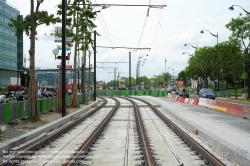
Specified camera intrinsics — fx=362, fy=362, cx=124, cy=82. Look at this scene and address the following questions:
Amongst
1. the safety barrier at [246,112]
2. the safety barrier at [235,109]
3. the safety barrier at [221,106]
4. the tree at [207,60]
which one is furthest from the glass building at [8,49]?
the safety barrier at [246,112]

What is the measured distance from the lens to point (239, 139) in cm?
1358

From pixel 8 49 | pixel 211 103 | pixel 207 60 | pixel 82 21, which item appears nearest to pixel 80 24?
pixel 82 21

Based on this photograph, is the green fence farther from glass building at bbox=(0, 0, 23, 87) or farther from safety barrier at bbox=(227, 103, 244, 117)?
glass building at bbox=(0, 0, 23, 87)

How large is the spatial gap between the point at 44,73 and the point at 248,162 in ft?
526

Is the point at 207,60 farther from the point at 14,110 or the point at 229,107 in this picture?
the point at 14,110

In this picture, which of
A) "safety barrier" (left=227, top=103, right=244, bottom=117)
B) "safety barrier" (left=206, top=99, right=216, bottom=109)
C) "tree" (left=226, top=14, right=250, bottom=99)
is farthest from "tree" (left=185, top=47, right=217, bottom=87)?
"safety barrier" (left=227, top=103, right=244, bottom=117)

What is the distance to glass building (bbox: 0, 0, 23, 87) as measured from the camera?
10056 cm

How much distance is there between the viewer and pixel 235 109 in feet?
83.0

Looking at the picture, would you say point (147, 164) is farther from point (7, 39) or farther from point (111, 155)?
point (7, 39)

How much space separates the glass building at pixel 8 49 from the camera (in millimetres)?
100562

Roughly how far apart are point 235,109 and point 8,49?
9315 cm

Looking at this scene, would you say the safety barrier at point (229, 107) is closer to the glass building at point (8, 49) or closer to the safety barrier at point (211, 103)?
the safety barrier at point (211, 103)

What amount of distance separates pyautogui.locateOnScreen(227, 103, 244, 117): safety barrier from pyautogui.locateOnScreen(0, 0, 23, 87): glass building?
78.0 m

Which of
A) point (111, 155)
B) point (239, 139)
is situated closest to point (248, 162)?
point (111, 155)
